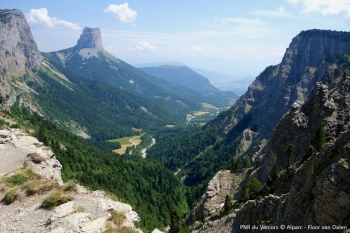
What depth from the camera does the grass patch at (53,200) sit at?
2988 centimetres

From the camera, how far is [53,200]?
98.4 ft

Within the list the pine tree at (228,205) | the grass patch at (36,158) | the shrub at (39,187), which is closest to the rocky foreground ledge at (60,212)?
the shrub at (39,187)

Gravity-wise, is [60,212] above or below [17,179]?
above

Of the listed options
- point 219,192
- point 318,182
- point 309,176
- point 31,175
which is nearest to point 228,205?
point 219,192

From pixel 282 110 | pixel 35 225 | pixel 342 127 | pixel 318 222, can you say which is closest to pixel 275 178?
pixel 342 127

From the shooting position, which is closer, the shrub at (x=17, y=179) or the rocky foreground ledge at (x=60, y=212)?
the rocky foreground ledge at (x=60, y=212)

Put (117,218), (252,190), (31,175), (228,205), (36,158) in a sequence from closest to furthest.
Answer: (117,218)
(31,175)
(36,158)
(228,205)
(252,190)

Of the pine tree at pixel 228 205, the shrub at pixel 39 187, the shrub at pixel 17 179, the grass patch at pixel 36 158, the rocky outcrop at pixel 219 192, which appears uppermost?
the shrub at pixel 39 187

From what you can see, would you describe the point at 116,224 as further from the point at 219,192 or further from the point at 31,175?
the point at 219,192

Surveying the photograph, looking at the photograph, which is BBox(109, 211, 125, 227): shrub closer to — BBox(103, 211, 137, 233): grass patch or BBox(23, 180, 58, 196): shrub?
BBox(103, 211, 137, 233): grass patch

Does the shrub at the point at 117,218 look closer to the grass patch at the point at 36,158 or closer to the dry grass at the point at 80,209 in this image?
the dry grass at the point at 80,209

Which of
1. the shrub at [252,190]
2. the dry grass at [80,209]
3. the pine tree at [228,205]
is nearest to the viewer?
the dry grass at [80,209]

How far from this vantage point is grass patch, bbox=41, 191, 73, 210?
98.0 feet

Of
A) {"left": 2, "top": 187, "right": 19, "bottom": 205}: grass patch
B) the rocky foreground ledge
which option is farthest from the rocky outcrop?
{"left": 2, "top": 187, "right": 19, "bottom": 205}: grass patch
